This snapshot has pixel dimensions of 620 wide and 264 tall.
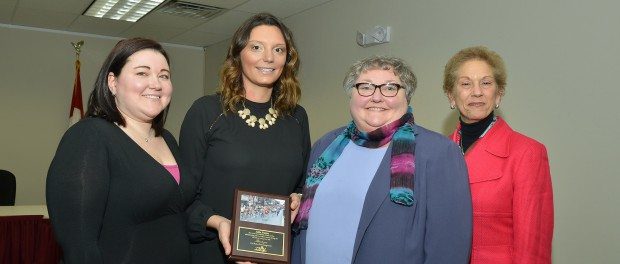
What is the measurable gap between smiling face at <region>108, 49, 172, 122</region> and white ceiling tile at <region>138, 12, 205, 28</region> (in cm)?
450

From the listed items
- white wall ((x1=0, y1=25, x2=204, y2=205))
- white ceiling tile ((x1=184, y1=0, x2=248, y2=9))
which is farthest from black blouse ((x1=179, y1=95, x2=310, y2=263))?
white wall ((x1=0, y1=25, x2=204, y2=205))

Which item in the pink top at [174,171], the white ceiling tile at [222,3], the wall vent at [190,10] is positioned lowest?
the pink top at [174,171]

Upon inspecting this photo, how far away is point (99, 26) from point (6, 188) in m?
2.73

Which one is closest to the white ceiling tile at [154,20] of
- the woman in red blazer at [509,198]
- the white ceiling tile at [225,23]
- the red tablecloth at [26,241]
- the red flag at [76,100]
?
the white ceiling tile at [225,23]

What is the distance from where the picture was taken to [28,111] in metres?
6.93

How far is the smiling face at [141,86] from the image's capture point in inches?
68.8

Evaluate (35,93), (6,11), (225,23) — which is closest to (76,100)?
(35,93)

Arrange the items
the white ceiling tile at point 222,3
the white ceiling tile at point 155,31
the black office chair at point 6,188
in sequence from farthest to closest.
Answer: the white ceiling tile at point 155,31, the white ceiling tile at point 222,3, the black office chair at point 6,188

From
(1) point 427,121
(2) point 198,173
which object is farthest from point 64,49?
(2) point 198,173

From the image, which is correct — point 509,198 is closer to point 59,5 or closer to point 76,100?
point 59,5

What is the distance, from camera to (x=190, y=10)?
5.83m

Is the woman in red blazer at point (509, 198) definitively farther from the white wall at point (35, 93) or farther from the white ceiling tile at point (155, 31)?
the white wall at point (35, 93)

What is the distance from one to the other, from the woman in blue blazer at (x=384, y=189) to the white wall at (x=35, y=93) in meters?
6.21

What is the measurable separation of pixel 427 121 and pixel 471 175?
6.97ft
